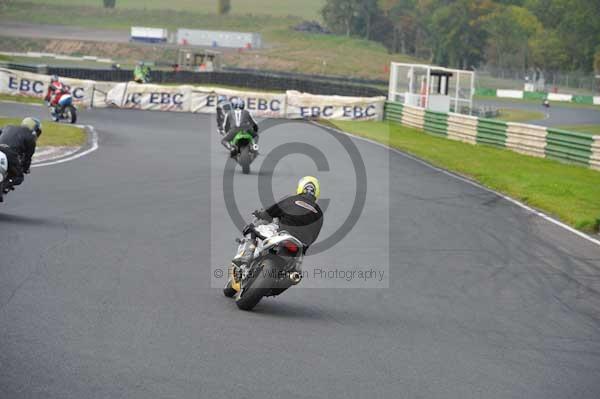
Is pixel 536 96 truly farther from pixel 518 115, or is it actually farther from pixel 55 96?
pixel 55 96

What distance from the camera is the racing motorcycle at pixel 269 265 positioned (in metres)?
8.90

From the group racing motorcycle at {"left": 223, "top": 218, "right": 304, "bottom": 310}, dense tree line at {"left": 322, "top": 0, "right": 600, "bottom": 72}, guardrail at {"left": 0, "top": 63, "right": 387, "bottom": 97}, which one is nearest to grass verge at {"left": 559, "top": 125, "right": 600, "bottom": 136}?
guardrail at {"left": 0, "top": 63, "right": 387, "bottom": 97}

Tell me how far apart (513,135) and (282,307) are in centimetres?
2145

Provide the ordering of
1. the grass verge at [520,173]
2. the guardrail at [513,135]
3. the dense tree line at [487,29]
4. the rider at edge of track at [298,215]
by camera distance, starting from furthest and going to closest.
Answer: the dense tree line at [487,29] < the guardrail at [513,135] < the grass verge at [520,173] < the rider at edge of track at [298,215]

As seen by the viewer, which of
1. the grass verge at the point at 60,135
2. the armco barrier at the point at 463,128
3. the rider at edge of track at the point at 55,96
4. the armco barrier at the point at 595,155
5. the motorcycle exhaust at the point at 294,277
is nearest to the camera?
the motorcycle exhaust at the point at 294,277

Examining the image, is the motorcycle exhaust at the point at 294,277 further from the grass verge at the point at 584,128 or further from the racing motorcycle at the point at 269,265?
the grass verge at the point at 584,128

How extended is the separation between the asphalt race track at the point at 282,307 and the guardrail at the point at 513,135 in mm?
8964

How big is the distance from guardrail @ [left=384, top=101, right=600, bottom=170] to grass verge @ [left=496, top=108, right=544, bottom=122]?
50.3 feet

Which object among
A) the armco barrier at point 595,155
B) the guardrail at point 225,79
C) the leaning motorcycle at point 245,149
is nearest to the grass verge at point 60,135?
the leaning motorcycle at point 245,149

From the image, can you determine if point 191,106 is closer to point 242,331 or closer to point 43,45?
point 242,331

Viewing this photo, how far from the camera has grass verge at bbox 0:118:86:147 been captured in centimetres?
2376

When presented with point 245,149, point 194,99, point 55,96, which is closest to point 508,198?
point 245,149

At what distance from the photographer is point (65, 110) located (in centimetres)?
3009

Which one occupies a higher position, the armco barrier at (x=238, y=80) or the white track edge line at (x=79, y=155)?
the armco barrier at (x=238, y=80)
